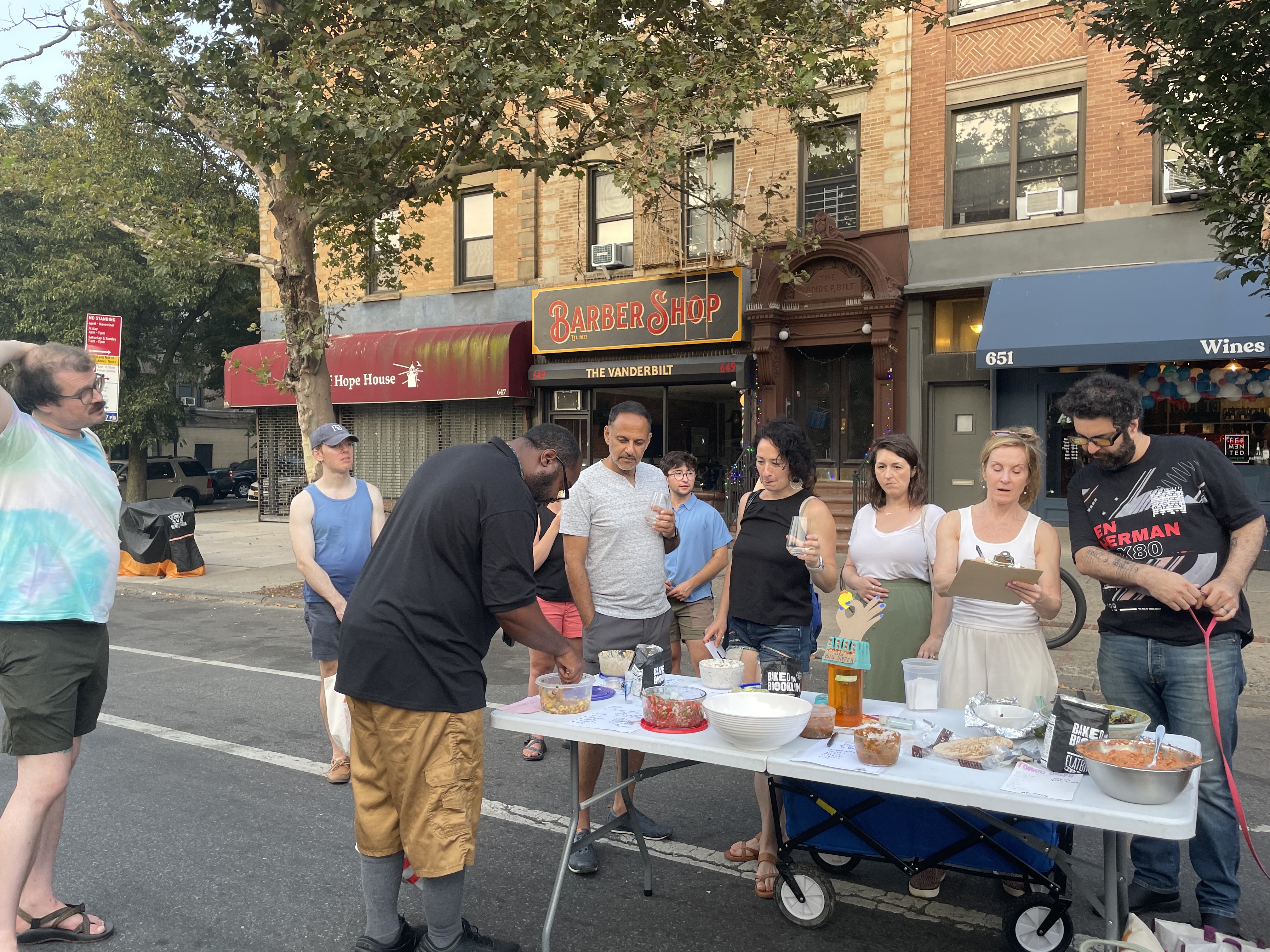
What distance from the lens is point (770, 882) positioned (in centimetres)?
375

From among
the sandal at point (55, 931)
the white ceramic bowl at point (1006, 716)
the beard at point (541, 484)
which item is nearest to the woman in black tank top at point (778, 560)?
the white ceramic bowl at point (1006, 716)

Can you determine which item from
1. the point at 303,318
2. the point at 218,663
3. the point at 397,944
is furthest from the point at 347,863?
the point at 303,318

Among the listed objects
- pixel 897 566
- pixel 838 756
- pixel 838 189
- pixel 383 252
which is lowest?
pixel 838 756

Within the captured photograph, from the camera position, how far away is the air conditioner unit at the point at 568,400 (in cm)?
1744

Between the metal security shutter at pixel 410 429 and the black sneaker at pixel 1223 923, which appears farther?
the metal security shutter at pixel 410 429

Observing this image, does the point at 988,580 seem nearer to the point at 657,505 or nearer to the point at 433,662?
the point at 657,505

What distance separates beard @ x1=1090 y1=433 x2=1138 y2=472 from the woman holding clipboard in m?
0.37

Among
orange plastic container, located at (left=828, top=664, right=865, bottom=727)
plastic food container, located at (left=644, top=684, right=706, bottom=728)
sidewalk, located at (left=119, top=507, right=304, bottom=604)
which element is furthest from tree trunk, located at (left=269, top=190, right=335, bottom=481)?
orange plastic container, located at (left=828, top=664, right=865, bottom=727)

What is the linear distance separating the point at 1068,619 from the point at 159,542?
40.0 feet

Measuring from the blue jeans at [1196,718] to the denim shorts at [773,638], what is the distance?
1.35 metres

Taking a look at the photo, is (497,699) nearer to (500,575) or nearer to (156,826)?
(156,826)

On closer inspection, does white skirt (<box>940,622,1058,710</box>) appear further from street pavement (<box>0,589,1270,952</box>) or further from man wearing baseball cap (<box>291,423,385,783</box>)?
man wearing baseball cap (<box>291,423,385,783</box>)

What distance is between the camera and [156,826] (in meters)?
4.45

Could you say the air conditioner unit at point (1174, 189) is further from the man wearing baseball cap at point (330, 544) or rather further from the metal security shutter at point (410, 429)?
the metal security shutter at point (410, 429)
